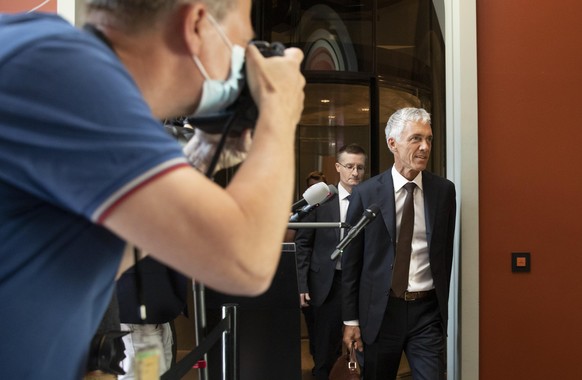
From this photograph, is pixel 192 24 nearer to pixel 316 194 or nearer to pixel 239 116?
pixel 239 116

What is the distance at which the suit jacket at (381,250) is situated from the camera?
11.0ft

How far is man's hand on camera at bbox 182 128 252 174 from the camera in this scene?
943mm

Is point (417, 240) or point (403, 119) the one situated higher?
point (403, 119)

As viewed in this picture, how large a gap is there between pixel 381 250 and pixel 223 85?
272 cm

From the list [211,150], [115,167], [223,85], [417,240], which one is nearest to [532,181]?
[417,240]

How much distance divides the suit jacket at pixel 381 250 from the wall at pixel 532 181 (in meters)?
0.26

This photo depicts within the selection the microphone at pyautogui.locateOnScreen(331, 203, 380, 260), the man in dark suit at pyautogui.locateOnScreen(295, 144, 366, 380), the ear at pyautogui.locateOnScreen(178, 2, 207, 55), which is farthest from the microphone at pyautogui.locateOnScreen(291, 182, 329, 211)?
the man in dark suit at pyautogui.locateOnScreen(295, 144, 366, 380)

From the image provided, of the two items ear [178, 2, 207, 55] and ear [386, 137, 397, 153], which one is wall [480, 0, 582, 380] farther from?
ear [178, 2, 207, 55]

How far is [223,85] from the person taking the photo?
85cm

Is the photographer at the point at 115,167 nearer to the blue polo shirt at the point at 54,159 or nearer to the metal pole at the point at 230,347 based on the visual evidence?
the blue polo shirt at the point at 54,159

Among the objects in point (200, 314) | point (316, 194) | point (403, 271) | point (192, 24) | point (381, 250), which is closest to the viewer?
point (192, 24)

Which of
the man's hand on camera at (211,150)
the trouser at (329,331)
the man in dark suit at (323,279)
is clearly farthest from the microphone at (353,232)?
the man's hand on camera at (211,150)

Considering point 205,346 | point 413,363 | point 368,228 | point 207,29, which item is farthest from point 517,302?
point 207,29

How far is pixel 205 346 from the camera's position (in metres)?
1.85
